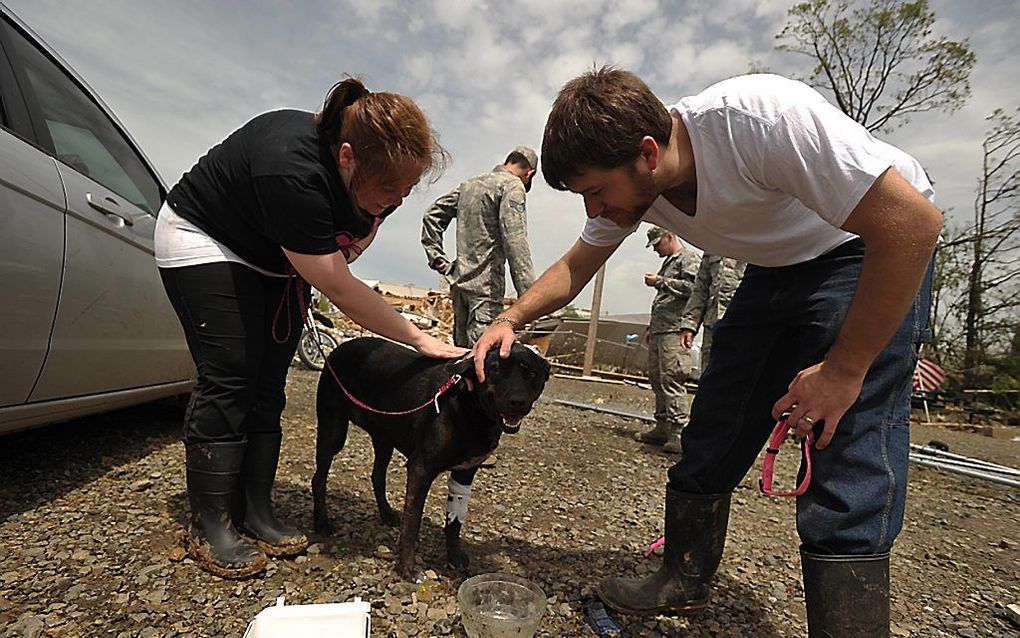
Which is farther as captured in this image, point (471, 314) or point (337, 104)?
point (471, 314)

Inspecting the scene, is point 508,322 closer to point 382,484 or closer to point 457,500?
point 457,500

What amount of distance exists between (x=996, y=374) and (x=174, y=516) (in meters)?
19.6

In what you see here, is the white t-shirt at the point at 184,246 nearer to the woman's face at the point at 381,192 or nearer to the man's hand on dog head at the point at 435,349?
the woman's face at the point at 381,192

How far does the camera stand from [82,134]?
3217mm

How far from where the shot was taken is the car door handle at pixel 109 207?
291 cm

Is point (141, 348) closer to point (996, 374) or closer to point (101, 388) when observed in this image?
point (101, 388)

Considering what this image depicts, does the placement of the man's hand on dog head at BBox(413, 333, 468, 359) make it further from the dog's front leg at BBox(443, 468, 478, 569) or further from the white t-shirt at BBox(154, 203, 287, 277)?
the white t-shirt at BBox(154, 203, 287, 277)

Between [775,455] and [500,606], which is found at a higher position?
[775,455]

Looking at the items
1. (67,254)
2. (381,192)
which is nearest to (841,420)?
(381,192)

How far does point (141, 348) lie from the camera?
11.3 feet

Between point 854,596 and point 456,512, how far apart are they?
5.56ft

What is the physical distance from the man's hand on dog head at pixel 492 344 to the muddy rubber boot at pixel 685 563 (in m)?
0.99

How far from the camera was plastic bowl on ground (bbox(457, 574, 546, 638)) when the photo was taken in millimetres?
2057

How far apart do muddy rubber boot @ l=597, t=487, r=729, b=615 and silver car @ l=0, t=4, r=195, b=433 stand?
284 cm
